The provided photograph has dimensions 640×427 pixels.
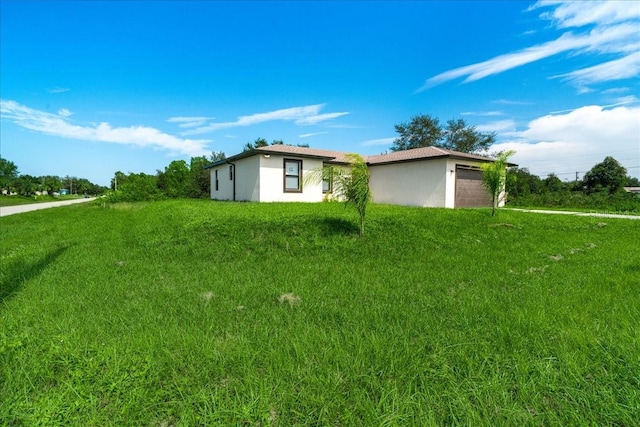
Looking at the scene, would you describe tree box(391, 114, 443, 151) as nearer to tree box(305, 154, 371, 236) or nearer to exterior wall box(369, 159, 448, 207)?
exterior wall box(369, 159, 448, 207)

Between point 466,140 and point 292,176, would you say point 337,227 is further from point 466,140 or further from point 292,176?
point 466,140

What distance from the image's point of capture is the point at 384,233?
8320 millimetres

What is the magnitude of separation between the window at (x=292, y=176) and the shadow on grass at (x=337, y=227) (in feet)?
22.6

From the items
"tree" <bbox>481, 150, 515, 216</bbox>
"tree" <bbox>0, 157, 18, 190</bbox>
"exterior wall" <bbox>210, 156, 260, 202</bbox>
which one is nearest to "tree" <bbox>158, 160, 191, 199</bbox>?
"exterior wall" <bbox>210, 156, 260, 202</bbox>

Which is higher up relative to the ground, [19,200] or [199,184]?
[199,184]

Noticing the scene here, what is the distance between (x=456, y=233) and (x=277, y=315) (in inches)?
272

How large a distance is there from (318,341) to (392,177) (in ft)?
52.1

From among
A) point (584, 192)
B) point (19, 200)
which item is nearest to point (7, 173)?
point (19, 200)

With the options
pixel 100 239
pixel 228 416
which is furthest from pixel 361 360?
pixel 100 239

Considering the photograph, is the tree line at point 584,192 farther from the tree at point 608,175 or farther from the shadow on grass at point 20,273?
the shadow on grass at point 20,273

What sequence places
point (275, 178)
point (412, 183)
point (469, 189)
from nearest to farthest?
point (275, 178) < point (469, 189) < point (412, 183)

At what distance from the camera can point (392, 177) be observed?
1786cm

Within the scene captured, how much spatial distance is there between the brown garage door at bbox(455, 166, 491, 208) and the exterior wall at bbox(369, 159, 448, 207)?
0.98m

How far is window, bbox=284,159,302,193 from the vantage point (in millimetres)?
15609
